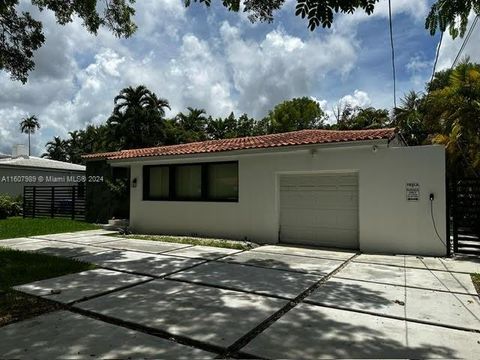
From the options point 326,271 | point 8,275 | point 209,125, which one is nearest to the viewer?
point 8,275

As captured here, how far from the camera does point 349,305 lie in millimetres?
5090

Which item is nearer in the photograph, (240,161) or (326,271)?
(326,271)

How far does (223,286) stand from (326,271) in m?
2.28

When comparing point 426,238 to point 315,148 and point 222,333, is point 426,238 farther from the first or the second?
point 222,333

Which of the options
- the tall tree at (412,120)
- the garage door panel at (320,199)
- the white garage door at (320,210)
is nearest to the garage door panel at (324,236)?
the white garage door at (320,210)

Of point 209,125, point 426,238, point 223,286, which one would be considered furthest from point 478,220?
point 209,125

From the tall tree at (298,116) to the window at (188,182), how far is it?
2245cm

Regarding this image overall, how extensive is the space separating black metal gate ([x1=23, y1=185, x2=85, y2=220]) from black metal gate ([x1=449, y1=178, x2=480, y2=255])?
15888mm

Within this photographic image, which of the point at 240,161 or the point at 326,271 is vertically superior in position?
the point at 240,161

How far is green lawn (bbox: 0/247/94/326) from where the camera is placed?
4773mm

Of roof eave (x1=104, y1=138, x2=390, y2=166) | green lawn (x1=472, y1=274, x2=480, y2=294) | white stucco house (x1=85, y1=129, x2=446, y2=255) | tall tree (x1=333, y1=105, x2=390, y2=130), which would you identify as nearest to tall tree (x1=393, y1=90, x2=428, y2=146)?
tall tree (x1=333, y1=105, x2=390, y2=130)

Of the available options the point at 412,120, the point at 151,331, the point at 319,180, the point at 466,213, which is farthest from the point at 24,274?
A: the point at 412,120

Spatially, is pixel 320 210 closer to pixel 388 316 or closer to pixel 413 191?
pixel 413 191

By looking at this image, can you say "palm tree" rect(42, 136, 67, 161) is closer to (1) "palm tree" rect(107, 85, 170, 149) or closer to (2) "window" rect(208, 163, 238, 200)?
(1) "palm tree" rect(107, 85, 170, 149)
